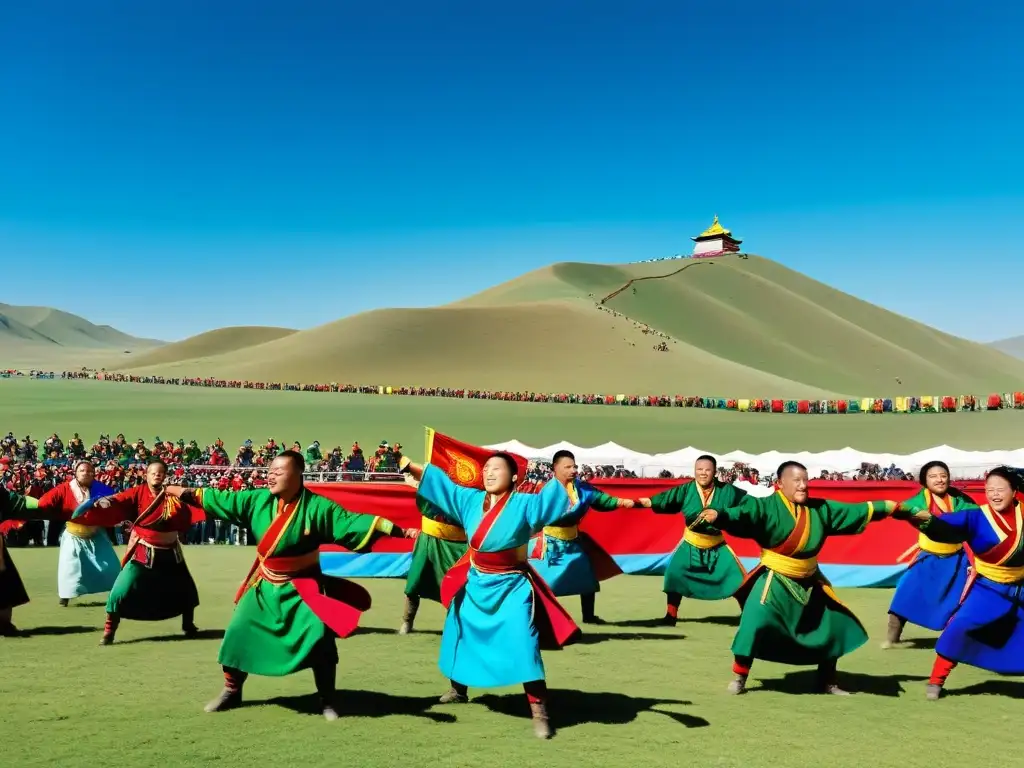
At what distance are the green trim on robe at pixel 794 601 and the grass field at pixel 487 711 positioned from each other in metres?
0.45

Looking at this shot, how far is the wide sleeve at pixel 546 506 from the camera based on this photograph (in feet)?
21.6

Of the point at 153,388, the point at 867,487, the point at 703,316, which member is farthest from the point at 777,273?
the point at 867,487

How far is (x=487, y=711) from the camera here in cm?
698

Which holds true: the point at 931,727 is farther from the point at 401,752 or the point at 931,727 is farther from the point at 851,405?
the point at 851,405

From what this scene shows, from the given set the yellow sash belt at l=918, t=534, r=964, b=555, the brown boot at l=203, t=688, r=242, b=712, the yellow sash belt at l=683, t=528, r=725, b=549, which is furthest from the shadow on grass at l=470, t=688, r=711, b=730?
the yellow sash belt at l=918, t=534, r=964, b=555

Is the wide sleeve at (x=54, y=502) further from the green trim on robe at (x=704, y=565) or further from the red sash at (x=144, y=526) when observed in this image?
the green trim on robe at (x=704, y=565)

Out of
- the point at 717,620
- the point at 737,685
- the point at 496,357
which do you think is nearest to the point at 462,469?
the point at 737,685

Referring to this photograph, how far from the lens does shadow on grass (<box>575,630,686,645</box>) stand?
10.1m

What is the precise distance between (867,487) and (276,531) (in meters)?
11.1

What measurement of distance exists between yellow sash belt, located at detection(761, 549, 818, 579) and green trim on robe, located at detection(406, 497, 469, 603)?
3999 mm

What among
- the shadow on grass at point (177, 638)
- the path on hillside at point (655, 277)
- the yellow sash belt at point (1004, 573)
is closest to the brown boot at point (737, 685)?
the yellow sash belt at point (1004, 573)

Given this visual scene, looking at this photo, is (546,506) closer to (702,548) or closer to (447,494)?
(447,494)

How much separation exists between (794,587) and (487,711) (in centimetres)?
289

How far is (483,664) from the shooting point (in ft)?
21.5
